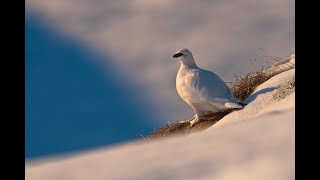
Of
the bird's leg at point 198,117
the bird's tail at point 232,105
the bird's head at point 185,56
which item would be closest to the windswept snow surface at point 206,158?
the bird's tail at point 232,105

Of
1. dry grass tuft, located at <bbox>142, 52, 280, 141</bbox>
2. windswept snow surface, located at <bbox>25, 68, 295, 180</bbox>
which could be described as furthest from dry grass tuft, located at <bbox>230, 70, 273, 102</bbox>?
windswept snow surface, located at <bbox>25, 68, 295, 180</bbox>

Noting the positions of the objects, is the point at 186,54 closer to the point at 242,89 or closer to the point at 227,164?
the point at 242,89

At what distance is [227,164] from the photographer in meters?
1.52

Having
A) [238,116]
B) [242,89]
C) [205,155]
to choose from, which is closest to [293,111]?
[205,155]

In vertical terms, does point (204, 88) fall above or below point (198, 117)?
above

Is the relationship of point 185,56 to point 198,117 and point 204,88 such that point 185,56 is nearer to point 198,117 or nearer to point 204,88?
point 204,88

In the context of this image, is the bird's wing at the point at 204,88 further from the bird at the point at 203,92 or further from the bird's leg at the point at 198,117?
the bird's leg at the point at 198,117

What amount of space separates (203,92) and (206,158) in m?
5.19

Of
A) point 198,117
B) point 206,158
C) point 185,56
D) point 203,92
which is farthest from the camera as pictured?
point 185,56

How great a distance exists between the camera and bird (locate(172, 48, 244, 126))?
22.1ft

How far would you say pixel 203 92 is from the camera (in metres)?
6.75

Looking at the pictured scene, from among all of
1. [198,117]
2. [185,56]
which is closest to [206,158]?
[198,117]

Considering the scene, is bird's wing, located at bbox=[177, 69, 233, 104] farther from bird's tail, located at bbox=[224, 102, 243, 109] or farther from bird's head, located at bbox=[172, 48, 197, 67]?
bird's head, located at bbox=[172, 48, 197, 67]

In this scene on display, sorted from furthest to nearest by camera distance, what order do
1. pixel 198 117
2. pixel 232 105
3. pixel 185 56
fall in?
pixel 185 56 < pixel 198 117 < pixel 232 105
